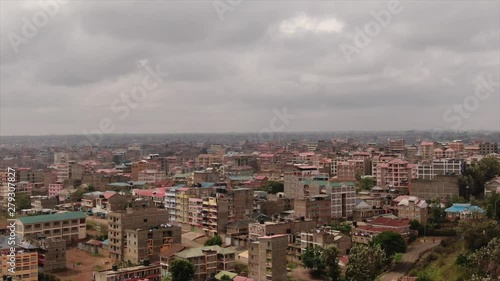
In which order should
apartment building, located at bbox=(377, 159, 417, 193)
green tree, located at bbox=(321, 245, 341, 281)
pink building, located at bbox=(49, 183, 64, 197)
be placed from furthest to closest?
pink building, located at bbox=(49, 183, 64, 197), apartment building, located at bbox=(377, 159, 417, 193), green tree, located at bbox=(321, 245, 341, 281)

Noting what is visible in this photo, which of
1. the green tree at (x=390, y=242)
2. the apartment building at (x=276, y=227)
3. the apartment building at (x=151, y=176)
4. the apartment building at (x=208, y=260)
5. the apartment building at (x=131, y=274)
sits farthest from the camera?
the apartment building at (x=151, y=176)

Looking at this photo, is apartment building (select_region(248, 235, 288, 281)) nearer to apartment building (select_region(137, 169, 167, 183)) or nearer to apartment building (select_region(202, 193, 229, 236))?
apartment building (select_region(202, 193, 229, 236))

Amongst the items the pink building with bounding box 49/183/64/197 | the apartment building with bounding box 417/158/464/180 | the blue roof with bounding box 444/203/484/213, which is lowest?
the pink building with bounding box 49/183/64/197

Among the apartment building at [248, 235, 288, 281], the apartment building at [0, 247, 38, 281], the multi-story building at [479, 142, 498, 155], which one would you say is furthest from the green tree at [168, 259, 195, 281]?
the multi-story building at [479, 142, 498, 155]

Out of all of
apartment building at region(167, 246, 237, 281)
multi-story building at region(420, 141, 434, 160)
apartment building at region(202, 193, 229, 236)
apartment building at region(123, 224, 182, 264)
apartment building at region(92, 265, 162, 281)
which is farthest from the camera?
multi-story building at region(420, 141, 434, 160)

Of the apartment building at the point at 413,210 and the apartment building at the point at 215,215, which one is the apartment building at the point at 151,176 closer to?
the apartment building at the point at 215,215

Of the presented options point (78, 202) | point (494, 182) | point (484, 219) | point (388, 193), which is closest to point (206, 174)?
point (78, 202)

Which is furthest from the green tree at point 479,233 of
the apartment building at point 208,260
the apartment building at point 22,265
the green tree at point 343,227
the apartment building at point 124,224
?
the apartment building at point 22,265
